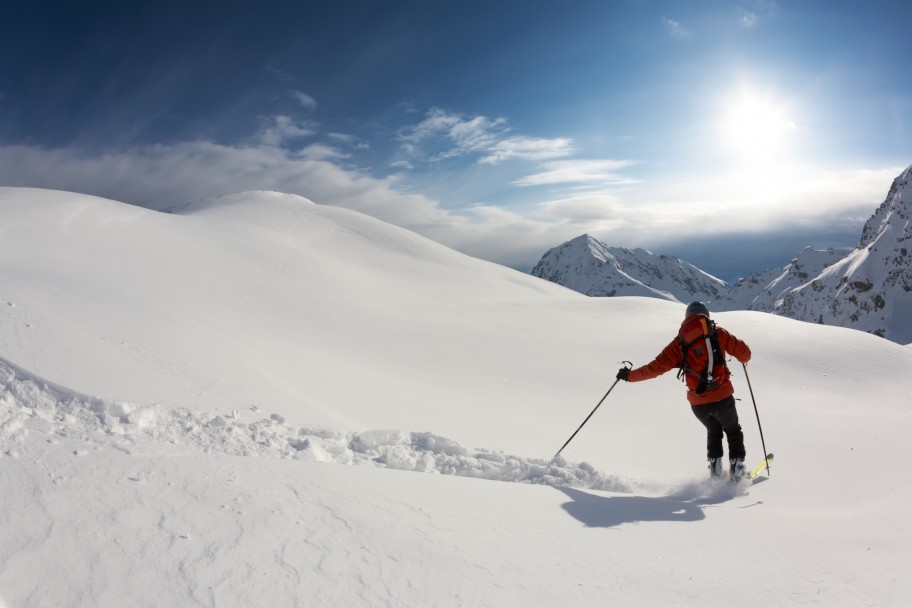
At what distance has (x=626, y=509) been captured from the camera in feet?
16.7

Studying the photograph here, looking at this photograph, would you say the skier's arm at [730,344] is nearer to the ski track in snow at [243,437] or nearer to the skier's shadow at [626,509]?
the skier's shadow at [626,509]

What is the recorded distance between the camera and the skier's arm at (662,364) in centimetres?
668

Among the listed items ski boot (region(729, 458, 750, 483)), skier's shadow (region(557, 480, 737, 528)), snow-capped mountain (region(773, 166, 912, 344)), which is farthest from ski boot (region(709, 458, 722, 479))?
snow-capped mountain (region(773, 166, 912, 344))

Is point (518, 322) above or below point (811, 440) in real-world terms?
above

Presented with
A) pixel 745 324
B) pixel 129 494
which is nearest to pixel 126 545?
pixel 129 494

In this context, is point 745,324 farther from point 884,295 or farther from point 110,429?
point 884,295

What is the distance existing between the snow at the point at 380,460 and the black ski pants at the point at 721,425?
558mm

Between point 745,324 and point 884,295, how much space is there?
743 ft

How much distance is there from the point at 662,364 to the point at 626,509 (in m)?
2.34

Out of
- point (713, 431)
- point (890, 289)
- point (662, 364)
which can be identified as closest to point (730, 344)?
point (662, 364)

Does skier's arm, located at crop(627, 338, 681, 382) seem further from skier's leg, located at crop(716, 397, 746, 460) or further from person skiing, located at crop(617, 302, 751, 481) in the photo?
skier's leg, located at crop(716, 397, 746, 460)

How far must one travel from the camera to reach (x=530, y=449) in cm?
779

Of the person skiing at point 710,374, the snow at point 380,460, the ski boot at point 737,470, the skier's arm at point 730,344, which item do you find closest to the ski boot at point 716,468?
the person skiing at point 710,374

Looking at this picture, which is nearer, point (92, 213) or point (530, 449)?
point (530, 449)
